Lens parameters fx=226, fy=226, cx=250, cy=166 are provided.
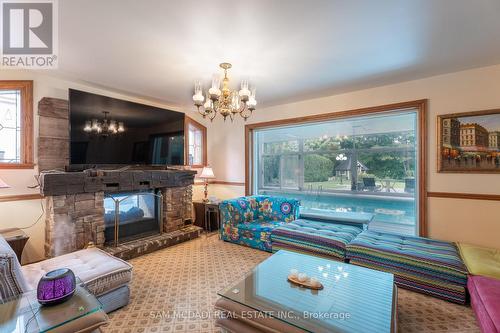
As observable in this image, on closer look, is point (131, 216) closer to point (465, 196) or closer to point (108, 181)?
point (108, 181)

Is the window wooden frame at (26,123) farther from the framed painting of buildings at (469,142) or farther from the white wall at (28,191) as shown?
the framed painting of buildings at (469,142)

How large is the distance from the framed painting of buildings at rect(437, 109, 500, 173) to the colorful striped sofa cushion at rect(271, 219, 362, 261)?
1500 mm

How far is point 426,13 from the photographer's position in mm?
1771

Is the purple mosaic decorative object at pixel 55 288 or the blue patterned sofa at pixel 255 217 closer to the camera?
the purple mosaic decorative object at pixel 55 288

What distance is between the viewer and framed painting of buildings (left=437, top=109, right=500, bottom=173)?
273cm

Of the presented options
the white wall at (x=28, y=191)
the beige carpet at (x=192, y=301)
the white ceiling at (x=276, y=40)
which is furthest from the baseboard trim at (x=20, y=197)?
the white ceiling at (x=276, y=40)

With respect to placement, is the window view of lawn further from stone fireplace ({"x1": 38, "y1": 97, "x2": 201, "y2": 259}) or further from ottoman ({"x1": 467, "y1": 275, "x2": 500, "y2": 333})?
stone fireplace ({"x1": 38, "y1": 97, "x2": 201, "y2": 259})

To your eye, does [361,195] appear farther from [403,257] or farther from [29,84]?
[29,84]

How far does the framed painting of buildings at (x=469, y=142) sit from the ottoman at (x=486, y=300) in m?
1.59

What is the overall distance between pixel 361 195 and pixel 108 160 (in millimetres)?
4031

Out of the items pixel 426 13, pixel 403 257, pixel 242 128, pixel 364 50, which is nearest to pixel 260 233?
pixel 403 257

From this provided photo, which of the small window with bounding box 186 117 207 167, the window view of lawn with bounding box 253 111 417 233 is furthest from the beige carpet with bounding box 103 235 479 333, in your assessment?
the small window with bounding box 186 117 207 167

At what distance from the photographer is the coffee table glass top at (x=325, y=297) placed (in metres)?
1.34

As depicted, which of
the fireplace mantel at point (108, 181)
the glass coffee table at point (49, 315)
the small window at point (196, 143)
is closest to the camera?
the glass coffee table at point (49, 315)
